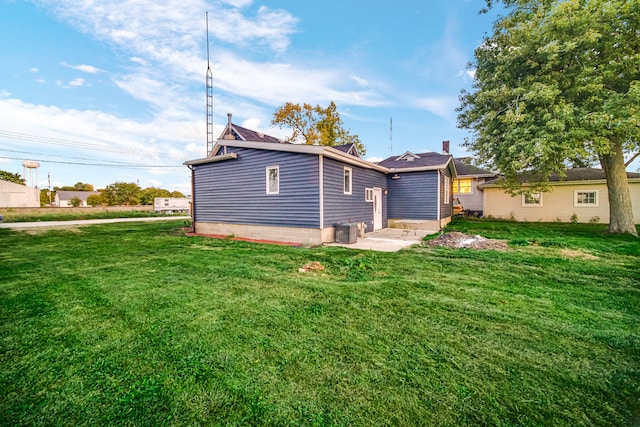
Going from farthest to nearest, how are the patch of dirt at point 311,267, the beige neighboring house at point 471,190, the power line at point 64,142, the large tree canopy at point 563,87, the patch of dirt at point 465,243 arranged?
1. the power line at point 64,142
2. the beige neighboring house at point 471,190
3. the large tree canopy at point 563,87
4. the patch of dirt at point 465,243
5. the patch of dirt at point 311,267

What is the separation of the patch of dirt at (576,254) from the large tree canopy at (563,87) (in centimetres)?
368

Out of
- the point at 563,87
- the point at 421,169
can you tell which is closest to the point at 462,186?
the point at 421,169

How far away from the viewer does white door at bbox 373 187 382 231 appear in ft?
41.6

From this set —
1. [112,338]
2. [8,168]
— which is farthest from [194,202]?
[8,168]

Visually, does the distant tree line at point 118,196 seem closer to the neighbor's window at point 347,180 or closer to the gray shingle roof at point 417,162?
the gray shingle roof at point 417,162

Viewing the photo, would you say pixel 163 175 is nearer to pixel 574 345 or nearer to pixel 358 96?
pixel 358 96

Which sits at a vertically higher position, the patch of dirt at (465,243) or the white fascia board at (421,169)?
the white fascia board at (421,169)

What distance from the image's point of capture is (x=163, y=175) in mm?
40781

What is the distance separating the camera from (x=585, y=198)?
1527cm

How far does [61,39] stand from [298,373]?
762 inches

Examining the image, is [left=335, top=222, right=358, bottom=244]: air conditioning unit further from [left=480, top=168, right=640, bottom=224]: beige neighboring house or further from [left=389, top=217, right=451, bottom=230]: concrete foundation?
[left=480, top=168, right=640, bottom=224]: beige neighboring house

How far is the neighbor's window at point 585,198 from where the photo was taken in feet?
49.3

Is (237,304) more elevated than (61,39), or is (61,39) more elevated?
(61,39)

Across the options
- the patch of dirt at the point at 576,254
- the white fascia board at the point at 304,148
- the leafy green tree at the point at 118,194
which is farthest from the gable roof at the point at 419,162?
the leafy green tree at the point at 118,194
